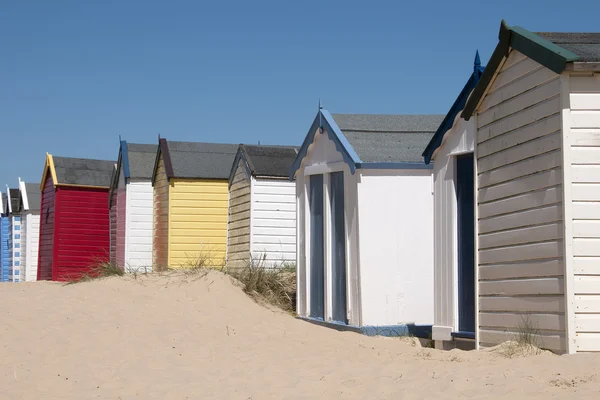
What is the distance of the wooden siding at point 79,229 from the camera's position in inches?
971

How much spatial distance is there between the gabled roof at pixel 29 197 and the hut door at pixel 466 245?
21531 millimetres

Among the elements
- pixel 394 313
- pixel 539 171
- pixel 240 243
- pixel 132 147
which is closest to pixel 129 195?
pixel 132 147

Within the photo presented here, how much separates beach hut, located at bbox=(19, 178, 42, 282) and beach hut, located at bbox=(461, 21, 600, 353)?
22.7 metres

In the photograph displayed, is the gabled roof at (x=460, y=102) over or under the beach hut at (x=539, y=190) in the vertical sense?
over

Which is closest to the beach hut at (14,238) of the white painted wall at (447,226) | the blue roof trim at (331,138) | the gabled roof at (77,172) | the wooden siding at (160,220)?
the gabled roof at (77,172)

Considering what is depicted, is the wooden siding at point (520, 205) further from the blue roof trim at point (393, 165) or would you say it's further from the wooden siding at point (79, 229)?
the wooden siding at point (79, 229)

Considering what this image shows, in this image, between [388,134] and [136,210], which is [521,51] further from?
[136,210]

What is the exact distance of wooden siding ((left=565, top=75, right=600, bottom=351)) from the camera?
730cm

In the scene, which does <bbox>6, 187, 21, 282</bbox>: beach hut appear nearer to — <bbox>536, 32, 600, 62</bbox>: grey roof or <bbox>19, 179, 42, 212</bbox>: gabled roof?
<bbox>19, 179, 42, 212</bbox>: gabled roof

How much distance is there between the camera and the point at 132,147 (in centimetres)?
2331

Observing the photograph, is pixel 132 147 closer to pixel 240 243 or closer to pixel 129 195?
pixel 129 195

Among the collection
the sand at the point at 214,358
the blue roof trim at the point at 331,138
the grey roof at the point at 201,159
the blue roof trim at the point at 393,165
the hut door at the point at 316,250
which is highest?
the grey roof at the point at 201,159

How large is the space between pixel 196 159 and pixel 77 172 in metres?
6.48

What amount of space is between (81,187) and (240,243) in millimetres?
8648
